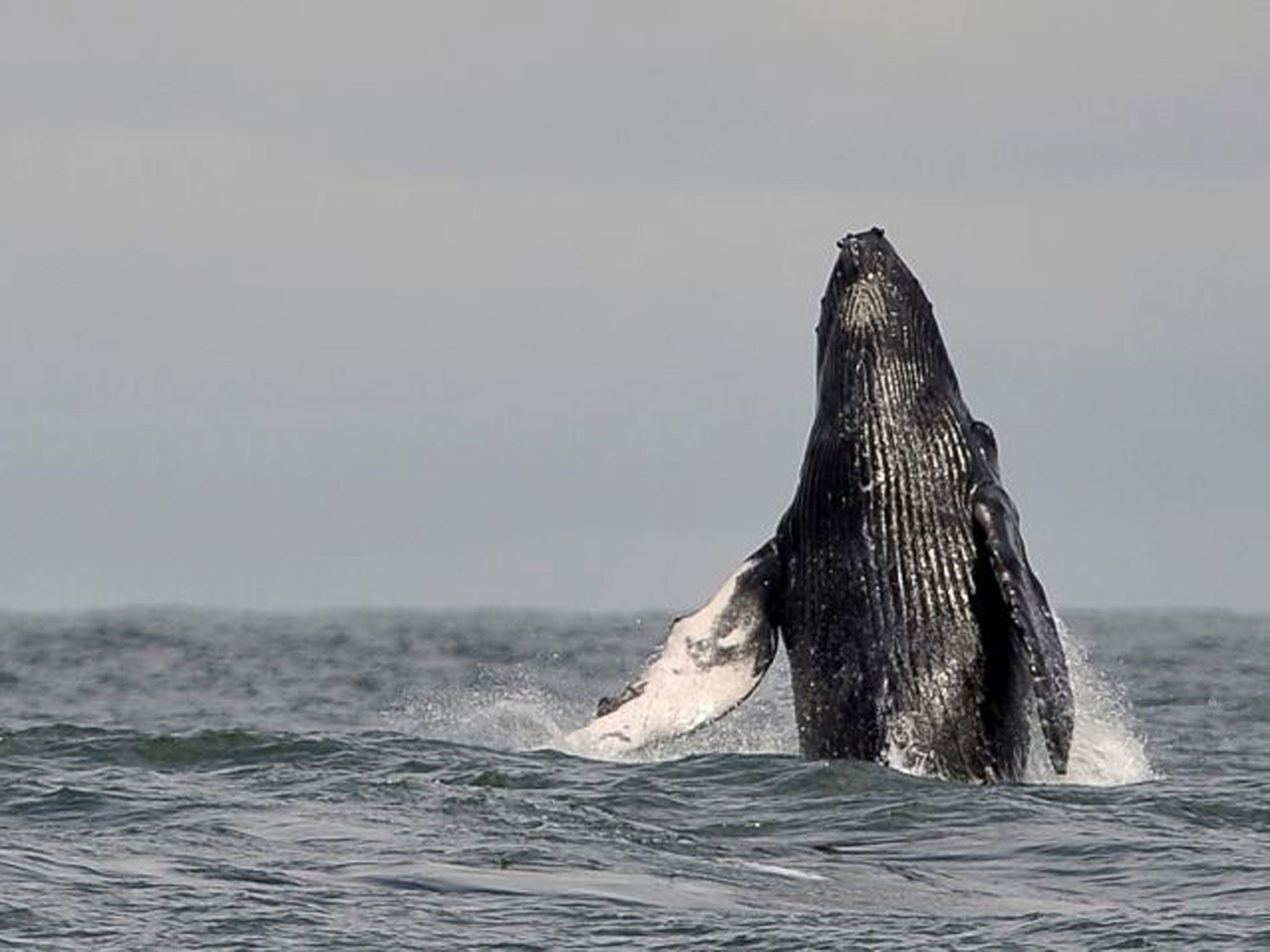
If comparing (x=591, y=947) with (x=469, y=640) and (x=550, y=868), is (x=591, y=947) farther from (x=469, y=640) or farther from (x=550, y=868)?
(x=469, y=640)

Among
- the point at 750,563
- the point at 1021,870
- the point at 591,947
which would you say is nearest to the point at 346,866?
the point at 591,947

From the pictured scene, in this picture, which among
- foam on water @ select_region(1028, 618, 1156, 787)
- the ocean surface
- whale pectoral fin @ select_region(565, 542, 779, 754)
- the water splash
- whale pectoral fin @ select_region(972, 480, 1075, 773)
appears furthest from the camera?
the water splash

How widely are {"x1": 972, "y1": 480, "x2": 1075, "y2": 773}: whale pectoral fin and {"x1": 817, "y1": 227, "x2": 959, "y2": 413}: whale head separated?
0.87m

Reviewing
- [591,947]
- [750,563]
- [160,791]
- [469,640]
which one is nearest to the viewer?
[591,947]

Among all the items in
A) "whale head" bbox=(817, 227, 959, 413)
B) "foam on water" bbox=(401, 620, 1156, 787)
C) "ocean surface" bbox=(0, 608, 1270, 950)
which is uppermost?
"whale head" bbox=(817, 227, 959, 413)

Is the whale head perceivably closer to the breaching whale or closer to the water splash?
the breaching whale

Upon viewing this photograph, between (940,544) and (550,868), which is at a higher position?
(940,544)

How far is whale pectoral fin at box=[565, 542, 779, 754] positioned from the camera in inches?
644

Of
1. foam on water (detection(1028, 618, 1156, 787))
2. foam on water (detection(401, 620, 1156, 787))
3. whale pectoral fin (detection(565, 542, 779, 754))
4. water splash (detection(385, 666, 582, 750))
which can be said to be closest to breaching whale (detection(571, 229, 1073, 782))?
whale pectoral fin (detection(565, 542, 779, 754))

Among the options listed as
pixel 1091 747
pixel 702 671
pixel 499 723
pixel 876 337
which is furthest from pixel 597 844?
pixel 499 723

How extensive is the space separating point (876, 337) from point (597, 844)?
434 centimetres

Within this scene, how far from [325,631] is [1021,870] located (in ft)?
214

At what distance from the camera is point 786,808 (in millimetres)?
15008

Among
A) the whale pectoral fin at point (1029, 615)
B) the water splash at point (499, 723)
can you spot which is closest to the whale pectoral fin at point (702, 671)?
the water splash at point (499, 723)
